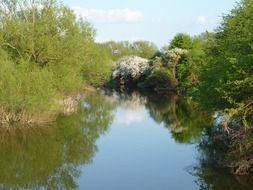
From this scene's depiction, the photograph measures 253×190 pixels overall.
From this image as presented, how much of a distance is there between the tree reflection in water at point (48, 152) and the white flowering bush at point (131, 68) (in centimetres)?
5079

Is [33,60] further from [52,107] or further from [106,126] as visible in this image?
[106,126]

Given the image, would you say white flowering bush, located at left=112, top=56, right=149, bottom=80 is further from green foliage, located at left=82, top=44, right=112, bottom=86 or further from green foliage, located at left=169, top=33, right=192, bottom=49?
green foliage, located at left=82, top=44, right=112, bottom=86

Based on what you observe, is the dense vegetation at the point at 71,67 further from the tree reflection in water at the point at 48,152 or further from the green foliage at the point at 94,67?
the tree reflection in water at the point at 48,152

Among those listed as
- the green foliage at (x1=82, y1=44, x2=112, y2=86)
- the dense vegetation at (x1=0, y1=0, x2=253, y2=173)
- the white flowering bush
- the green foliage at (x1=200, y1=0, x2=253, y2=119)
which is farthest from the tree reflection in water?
the white flowering bush

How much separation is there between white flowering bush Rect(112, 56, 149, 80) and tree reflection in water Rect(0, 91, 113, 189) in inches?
2000

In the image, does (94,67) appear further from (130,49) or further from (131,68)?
(130,49)

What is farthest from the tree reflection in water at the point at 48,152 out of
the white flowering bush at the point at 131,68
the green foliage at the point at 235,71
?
the white flowering bush at the point at 131,68

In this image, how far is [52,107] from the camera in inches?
1633

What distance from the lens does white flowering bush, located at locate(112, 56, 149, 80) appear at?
3750 inches

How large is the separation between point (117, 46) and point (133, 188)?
121 m

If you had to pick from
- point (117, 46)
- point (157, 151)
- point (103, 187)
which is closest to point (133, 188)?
point (103, 187)

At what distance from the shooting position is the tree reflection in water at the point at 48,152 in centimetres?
2347

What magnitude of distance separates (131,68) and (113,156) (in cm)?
6846

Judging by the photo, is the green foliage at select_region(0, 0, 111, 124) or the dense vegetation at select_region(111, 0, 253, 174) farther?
the green foliage at select_region(0, 0, 111, 124)
